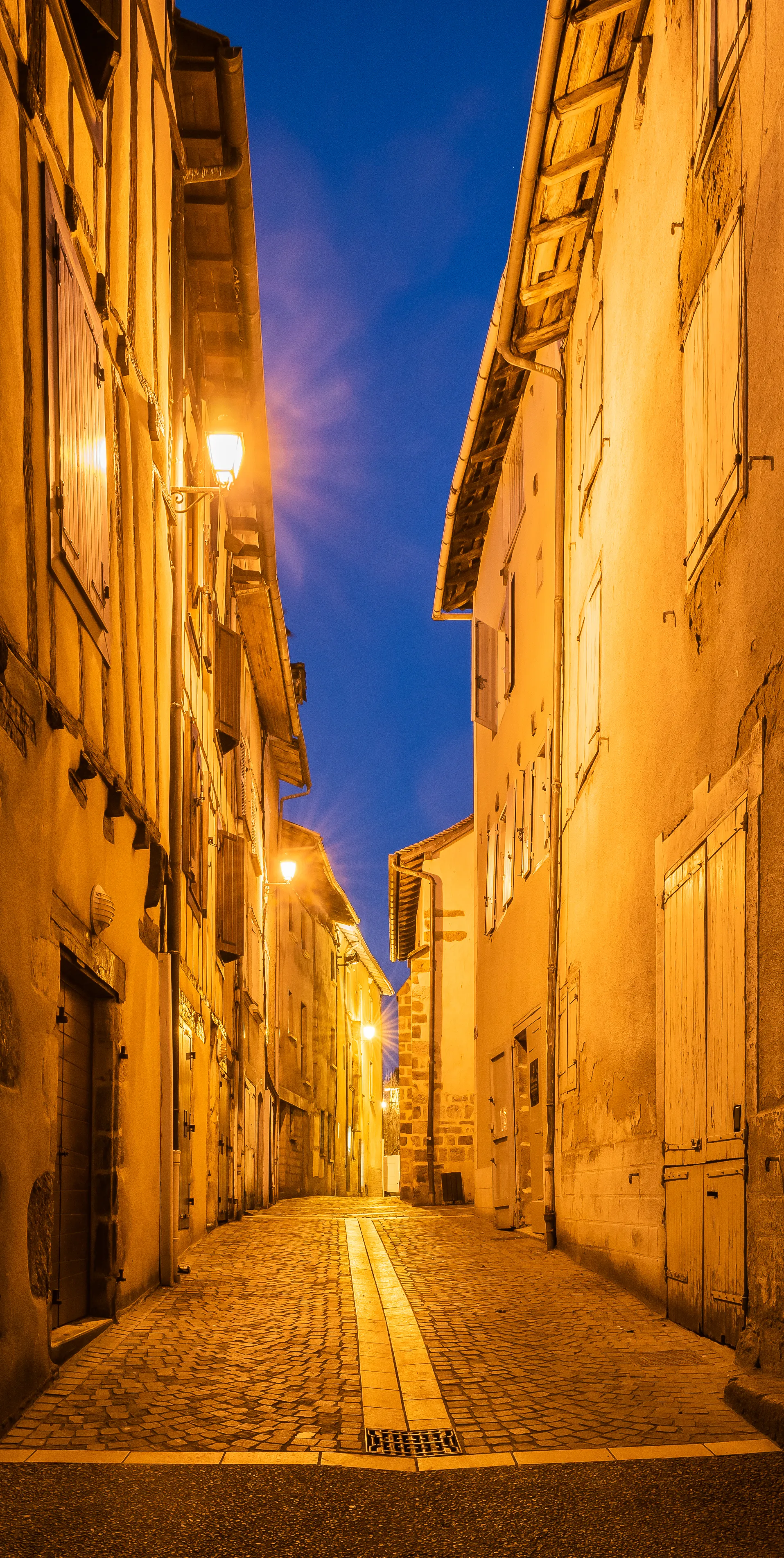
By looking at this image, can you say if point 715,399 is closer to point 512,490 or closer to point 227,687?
point 227,687

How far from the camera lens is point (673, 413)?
7.54 m

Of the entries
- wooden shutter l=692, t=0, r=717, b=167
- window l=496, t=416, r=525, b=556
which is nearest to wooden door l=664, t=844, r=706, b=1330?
wooden shutter l=692, t=0, r=717, b=167

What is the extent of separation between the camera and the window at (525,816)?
13156 millimetres

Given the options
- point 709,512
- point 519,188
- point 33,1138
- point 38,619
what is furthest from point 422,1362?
point 519,188

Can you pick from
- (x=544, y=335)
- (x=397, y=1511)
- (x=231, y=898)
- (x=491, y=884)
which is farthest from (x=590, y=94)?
(x=491, y=884)

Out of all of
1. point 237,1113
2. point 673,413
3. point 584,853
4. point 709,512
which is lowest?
point 237,1113

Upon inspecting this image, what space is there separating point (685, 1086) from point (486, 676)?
10773 mm

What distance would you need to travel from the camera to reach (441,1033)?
21562 mm

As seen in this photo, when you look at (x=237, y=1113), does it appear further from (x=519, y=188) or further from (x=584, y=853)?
(x=519, y=188)

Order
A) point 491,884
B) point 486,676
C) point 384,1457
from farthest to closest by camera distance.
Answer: point 486,676 → point 491,884 → point 384,1457

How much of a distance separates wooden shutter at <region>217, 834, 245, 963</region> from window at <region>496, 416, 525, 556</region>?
4.39 metres

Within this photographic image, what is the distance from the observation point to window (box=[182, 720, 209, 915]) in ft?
32.9

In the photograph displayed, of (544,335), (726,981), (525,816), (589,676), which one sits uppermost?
(544,335)

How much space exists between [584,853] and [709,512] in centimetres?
414
